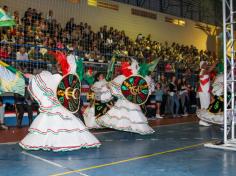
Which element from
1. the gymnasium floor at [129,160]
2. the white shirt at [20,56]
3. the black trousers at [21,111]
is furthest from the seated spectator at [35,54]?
the gymnasium floor at [129,160]

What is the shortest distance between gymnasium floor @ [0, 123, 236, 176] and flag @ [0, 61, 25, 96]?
1.13 meters

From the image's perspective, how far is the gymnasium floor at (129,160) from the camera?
469cm

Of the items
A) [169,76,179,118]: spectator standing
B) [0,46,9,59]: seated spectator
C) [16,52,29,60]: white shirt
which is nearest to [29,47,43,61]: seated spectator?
[16,52,29,60]: white shirt

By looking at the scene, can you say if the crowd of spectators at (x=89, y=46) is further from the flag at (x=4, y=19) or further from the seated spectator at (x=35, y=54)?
the flag at (x=4, y=19)

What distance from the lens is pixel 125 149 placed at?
6.36 meters

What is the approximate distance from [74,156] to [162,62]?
1083 centimetres

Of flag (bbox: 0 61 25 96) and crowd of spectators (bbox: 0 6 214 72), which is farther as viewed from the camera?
crowd of spectators (bbox: 0 6 214 72)

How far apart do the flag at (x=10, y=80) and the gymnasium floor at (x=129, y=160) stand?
1.13 metres

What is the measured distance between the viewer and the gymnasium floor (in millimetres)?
4691

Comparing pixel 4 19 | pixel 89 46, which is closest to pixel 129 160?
pixel 4 19

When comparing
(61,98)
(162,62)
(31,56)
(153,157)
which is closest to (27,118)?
(31,56)

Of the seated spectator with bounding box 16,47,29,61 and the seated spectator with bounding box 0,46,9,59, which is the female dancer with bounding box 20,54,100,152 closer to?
the seated spectator with bounding box 0,46,9,59

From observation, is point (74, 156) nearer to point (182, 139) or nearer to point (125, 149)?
point (125, 149)

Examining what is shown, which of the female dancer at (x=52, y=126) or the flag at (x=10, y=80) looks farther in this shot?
the flag at (x=10, y=80)
